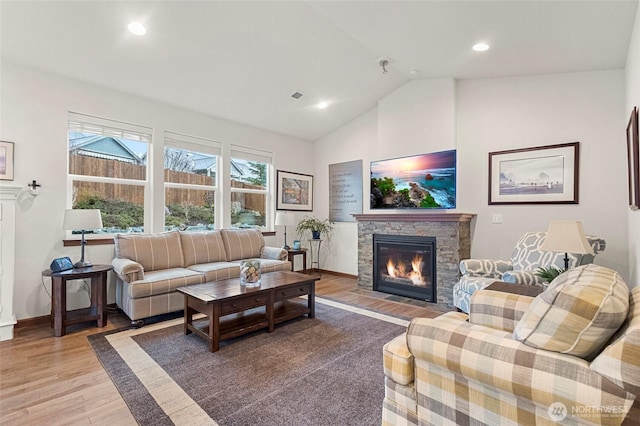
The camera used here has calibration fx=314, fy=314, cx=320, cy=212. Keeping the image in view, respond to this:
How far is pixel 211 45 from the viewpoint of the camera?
336 cm

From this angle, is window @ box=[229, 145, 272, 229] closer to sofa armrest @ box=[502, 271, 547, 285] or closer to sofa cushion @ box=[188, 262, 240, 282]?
sofa cushion @ box=[188, 262, 240, 282]

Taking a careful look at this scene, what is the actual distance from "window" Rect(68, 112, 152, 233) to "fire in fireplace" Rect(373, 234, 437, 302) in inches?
137

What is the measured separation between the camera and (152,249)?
3.84m

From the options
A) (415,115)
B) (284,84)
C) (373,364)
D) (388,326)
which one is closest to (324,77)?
(284,84)

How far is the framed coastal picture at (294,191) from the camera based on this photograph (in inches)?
230

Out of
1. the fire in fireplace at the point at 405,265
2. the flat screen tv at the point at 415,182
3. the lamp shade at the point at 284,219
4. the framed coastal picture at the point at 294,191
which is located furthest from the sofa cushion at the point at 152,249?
the flat screen tv at the point at 415,182

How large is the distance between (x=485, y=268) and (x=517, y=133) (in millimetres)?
1791

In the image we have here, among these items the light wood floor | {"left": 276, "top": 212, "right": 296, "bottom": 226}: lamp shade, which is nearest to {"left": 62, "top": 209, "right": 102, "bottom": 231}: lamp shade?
the light wood floor

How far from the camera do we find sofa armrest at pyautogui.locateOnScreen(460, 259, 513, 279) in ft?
11.5

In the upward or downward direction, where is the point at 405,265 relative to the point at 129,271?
downward

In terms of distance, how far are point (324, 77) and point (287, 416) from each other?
3.90m

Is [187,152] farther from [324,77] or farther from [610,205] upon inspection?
[610,205]

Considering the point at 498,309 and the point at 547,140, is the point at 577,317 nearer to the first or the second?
the point at 498,309

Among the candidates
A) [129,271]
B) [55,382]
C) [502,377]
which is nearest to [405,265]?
[129,271]
